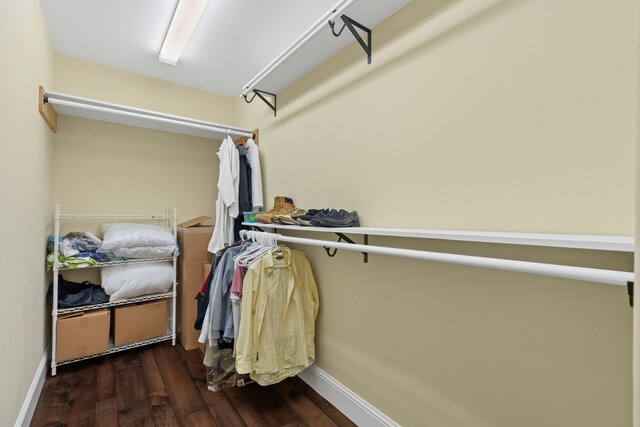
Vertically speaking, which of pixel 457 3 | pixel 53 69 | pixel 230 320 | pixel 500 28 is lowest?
pixel 230 320

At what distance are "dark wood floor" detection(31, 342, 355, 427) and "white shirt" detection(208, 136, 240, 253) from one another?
994mm

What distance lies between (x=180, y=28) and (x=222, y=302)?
1.88 meters

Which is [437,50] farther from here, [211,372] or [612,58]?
[211,372]

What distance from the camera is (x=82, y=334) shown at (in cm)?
232

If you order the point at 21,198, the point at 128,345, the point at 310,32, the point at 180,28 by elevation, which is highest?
the point at 180,28

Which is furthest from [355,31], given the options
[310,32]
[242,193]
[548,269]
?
[242,193]

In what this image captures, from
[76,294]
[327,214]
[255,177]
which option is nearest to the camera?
[327,214]

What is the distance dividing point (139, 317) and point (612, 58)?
3.23 meters

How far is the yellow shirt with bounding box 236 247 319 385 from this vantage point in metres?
1.79

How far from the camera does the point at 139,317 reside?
8.51ft

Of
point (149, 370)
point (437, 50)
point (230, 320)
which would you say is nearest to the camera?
point (437, 50)

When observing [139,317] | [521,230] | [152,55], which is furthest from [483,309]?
[152,55]

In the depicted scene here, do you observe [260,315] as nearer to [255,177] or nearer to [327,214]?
[327,214]

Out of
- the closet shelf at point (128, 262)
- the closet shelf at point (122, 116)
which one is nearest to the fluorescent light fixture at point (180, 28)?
the closet shelf at point (122, 116)
